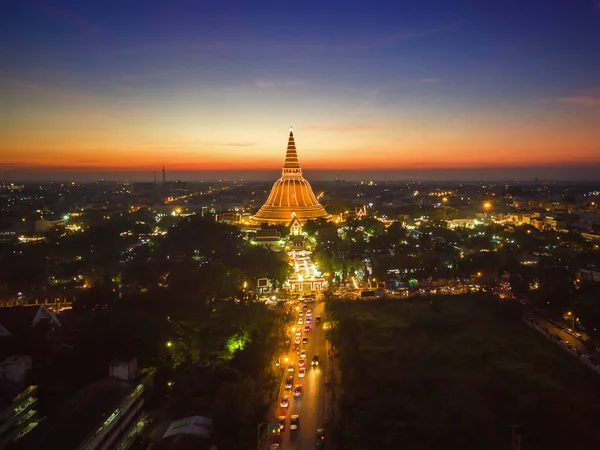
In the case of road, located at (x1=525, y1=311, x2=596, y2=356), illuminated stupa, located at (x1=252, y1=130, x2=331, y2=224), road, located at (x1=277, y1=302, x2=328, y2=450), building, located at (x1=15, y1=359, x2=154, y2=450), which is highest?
illuminated stupa, located at (x1=252, y1=130, x2=331, y2=224)

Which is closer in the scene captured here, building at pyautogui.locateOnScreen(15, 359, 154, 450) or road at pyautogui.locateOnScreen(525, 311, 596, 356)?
building at pyautogui.locateOnScreen(15, 359, 154, 450)

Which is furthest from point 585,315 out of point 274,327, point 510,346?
point 274,327

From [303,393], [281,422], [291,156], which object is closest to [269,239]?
[291,156]

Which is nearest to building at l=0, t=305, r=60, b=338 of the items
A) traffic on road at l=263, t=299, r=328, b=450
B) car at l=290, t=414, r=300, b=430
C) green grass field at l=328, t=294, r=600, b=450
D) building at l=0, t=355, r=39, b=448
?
building at l=0, t=355, r=39, b=448

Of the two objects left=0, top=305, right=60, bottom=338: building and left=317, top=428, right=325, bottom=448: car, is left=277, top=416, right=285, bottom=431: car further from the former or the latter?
left=0, top=305, right=60, bottom=338: building

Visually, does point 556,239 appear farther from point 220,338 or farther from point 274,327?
point 220,338

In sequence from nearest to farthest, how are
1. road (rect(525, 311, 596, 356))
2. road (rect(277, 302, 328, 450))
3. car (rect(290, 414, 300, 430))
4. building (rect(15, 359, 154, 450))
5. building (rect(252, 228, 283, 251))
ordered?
building (rect(15, 359, 154, 450))
road (rect(277, 302, 328, 450))
car (rect(290, 414, 300, 430))
road (rect(525, 311, 596, 356))
building (rect(252, 228, 283, 251))

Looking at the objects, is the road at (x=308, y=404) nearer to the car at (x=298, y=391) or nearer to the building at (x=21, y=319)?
the car at (x=298, y=391)
